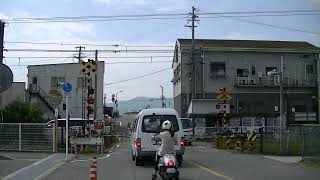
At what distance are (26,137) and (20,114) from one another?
15.8m

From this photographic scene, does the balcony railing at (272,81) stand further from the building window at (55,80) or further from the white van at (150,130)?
the white van at (150,130)

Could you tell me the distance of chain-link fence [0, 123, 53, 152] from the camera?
2817cm

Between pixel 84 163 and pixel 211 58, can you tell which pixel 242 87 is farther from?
pixel 84 163

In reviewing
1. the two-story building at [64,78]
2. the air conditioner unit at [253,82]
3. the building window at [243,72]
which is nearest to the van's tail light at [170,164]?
the air conditioner unit at [253,82]

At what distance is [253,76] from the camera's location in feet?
211

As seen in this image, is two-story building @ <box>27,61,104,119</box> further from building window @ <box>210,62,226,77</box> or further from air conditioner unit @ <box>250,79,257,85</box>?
air conditioner unit @ <box>250,79,257,85</box>

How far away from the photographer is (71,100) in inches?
2702

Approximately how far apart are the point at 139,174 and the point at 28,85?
168 feet

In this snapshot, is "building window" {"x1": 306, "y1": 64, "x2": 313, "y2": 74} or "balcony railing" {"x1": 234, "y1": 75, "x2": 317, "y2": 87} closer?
"balcony railing" {"x1": 234, "y1": 75, "x2": 317, "y2": 87}

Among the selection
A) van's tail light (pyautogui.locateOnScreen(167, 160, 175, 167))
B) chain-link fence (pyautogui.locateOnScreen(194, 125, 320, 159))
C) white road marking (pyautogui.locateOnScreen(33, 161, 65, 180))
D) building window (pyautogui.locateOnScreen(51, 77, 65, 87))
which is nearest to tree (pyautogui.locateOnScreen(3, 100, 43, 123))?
chain-link fence (pyautogui.locateOnScreen(194, 125, 320, 159))

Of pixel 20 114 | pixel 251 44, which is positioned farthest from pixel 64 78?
pixel 20 114

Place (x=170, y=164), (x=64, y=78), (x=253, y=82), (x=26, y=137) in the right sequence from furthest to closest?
(x=64, y=78) < (x=253, y=82) < (x=26, y=137) < (x=170, y=164)

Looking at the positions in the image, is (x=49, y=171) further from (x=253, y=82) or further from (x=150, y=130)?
(x=253, y=82)

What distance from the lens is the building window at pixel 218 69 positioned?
209ft
